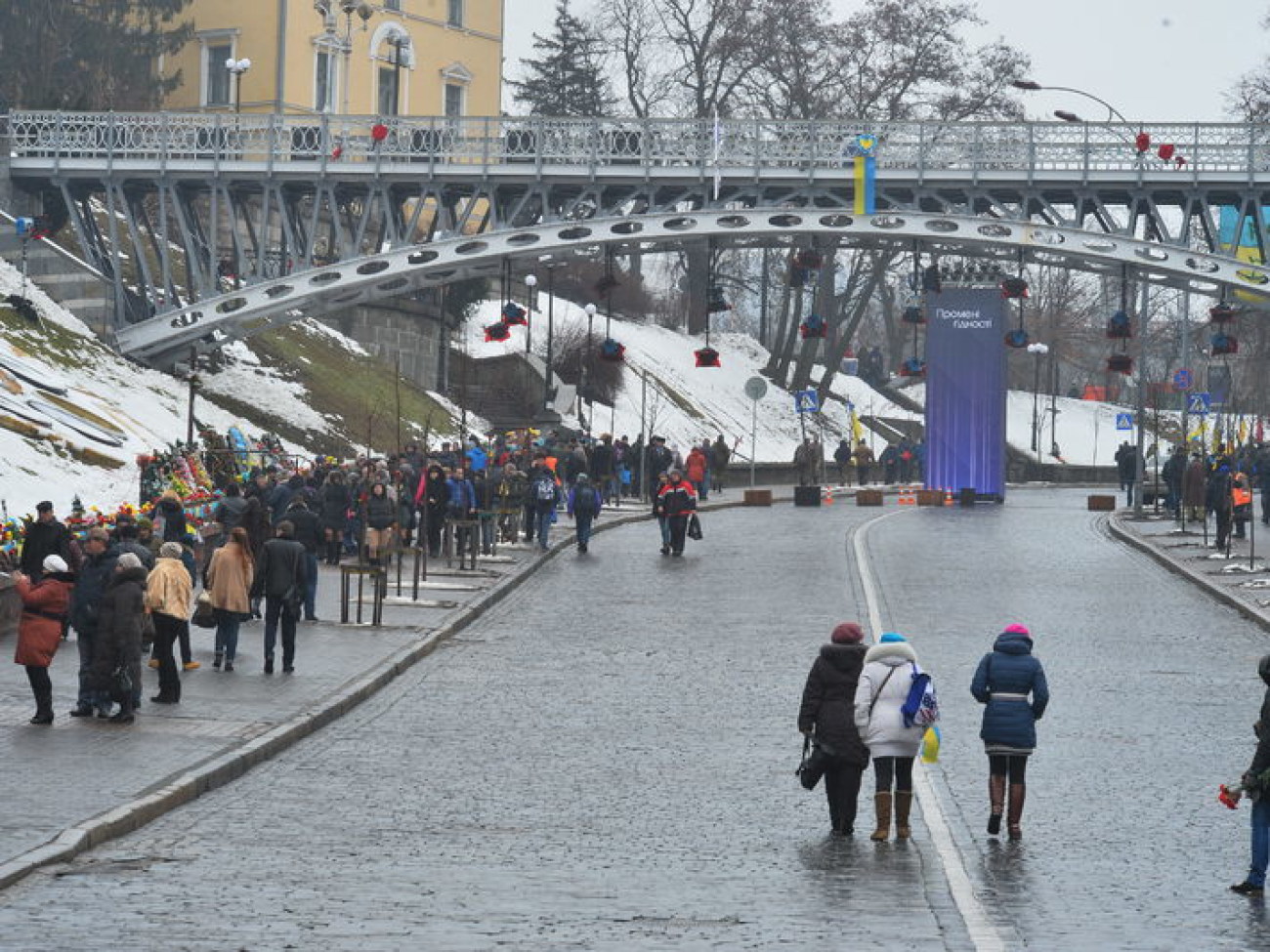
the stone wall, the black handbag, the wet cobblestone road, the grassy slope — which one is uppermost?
the stone wall

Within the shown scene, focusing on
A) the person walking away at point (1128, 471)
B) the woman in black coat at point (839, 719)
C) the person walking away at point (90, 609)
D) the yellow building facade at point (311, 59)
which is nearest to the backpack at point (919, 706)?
the woman in black coat at point (839, 719)

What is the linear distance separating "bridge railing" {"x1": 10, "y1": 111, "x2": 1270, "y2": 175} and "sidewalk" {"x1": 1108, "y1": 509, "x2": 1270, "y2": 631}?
737cm

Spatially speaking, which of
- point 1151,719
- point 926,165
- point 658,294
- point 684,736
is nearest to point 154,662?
point 684,736

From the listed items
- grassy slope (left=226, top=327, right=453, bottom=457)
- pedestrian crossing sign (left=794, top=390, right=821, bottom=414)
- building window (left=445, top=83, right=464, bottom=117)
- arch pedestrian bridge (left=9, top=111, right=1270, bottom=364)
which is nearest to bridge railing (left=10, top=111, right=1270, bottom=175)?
arch pedestrian bridge (left=9, top=111, right=1270, bottom=364)

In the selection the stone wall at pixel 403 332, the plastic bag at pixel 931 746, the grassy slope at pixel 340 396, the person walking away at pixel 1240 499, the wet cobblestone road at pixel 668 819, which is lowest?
the wet cobblestone road at pixel 668 819

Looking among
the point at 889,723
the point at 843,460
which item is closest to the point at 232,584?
the point at 889,723

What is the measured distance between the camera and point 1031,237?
168 ft

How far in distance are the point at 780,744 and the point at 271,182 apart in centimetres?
3685

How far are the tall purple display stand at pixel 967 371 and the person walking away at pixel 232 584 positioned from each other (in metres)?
39.8

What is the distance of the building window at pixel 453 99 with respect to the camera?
280 ft

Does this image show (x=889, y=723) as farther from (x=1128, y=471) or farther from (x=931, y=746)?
(x=1128, y=471)

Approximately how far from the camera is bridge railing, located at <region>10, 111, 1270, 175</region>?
166ft

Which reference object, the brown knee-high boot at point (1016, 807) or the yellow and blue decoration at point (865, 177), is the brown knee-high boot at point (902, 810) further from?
the yellow and blue decoration at point (865, 177)

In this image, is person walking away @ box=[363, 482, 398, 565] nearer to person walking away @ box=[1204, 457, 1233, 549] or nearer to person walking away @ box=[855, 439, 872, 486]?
person walking away @ box=[1204, 457, 1233, 549]
